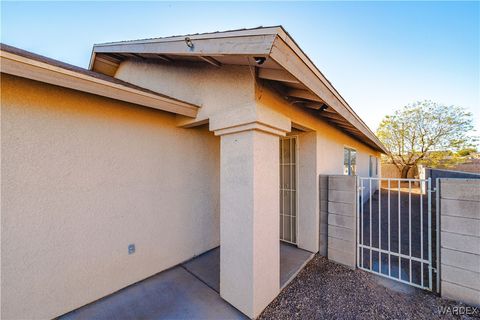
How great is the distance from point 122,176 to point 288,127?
10.0 ft

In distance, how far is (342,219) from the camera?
13.4 ft

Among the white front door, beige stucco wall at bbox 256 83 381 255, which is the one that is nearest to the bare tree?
beige stucco wall at bbox 256 83 381 255

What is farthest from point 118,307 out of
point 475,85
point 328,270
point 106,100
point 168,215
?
point 475,85

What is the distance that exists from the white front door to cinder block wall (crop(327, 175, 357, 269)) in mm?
909

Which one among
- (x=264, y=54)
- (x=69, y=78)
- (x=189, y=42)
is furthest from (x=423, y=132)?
(x=69, y=78)

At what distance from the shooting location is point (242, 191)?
106 inches

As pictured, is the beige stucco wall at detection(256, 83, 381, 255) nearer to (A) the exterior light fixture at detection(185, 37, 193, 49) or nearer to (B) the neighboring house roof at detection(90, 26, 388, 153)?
(B) the neighboring house roof at detection(90, 26, 388, 153)

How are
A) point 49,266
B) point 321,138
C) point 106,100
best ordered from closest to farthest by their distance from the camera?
point 49,266
point 106,100
point 321,138

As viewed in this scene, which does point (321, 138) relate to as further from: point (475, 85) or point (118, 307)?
point (475, 85)

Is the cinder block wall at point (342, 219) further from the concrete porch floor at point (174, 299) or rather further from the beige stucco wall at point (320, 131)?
the concrete porch floor at point (174, 299)

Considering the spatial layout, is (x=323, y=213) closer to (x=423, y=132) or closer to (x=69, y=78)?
(x=69, y=78)

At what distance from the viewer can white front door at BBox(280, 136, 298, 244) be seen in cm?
494

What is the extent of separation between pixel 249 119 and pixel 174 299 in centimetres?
312

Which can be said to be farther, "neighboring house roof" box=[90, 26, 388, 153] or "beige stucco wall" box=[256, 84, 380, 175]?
"beige stucco wall" box=[256, 84, 380, 175]
